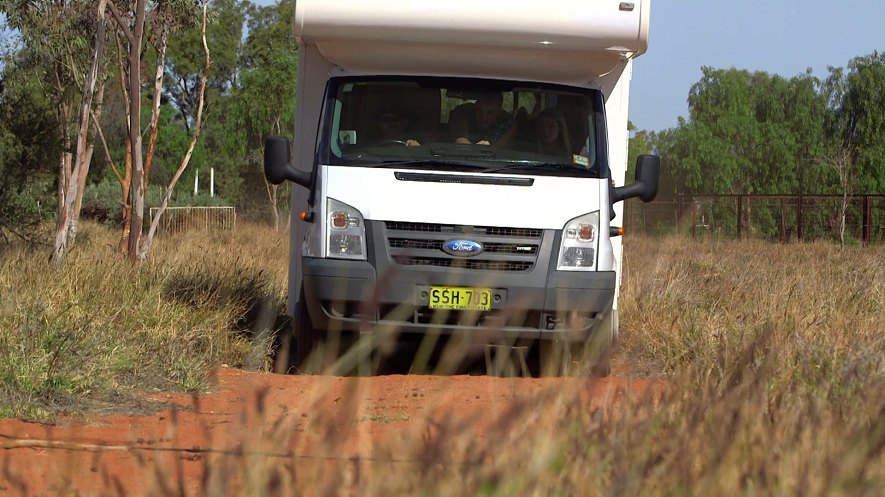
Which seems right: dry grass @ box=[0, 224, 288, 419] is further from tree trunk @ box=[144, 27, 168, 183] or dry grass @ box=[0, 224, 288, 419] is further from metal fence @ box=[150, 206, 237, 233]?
metal fence @ box=[150, 206, 237, 233]

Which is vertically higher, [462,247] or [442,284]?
[462,247]

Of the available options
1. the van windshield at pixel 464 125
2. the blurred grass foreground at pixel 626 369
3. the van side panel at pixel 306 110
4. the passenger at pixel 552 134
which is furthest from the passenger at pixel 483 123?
the blurred grass foreground at pixel 626 369

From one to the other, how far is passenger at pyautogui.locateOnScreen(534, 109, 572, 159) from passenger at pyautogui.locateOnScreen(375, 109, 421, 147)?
93cm

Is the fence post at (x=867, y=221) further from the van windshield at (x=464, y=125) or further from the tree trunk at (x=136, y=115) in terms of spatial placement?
the van windshield at (x=464, y=125)

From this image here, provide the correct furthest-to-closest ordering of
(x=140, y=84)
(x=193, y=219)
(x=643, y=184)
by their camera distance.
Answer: (x=193, y=219)
(x=140, y=84)
(x=643, y=184)

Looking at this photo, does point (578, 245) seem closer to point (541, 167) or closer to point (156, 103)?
point (541, 167)

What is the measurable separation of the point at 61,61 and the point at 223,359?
19.0 meters

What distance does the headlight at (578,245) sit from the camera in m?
9.09

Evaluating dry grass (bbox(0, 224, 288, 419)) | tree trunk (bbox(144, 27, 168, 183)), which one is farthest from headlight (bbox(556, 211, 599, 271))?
tree trunk (bbox(144, 27, 168, 183))

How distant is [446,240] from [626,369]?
4.60m

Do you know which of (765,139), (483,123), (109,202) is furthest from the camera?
(765,139)

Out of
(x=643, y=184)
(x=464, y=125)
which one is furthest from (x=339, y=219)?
(x=643, y=184)

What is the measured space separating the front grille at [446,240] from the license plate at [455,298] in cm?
17

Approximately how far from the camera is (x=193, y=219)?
39062mm
